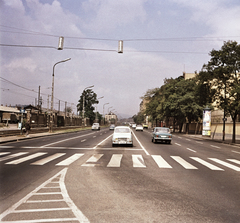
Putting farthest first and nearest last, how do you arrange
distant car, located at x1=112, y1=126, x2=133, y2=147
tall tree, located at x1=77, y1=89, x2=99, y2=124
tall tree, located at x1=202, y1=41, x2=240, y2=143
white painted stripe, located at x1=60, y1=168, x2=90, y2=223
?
tall tree, located at x1=77, y1=89, x2=99, y2=124 → tall tree, located at x1=202, y1=41, x2=240, y2=143 → distant car, located at x1=112, y1=126, x2=133, y2=147 → white painted stripe, located at x1=60, y1=168, x2=90, y2=223

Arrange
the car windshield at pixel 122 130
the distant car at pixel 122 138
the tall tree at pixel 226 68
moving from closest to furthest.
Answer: the distant car at pixel 122 138 → the car windshield at pixel 122 130 → the tall tree at pixel 226 68

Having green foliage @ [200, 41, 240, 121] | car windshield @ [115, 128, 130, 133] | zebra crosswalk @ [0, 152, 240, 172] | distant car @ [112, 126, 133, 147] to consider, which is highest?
green foliage @ [200, 41, 240, 121]

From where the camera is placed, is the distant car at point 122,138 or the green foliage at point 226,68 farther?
the green foliage at point 226,68

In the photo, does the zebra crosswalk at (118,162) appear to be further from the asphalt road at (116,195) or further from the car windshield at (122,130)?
the car windshield at (122,130)

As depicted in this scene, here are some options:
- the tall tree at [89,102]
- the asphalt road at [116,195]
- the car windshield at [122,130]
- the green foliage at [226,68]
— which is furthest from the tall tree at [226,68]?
the tall tree at [89,102]

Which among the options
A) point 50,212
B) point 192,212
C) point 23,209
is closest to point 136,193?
point 192,212

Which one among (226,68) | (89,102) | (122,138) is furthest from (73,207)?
(89,102)

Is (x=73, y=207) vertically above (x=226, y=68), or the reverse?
(x=226, y=68)

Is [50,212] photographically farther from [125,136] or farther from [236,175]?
[125,136]

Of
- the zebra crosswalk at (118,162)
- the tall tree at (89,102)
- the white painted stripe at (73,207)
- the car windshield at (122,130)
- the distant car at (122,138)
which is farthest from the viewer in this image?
the tall tree at (89,102)

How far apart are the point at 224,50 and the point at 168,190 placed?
26.7 m

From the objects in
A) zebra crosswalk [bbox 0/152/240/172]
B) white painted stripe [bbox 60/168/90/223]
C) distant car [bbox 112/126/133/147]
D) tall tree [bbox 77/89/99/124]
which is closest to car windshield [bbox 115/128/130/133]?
distant car [bbox 112/126/133/147]

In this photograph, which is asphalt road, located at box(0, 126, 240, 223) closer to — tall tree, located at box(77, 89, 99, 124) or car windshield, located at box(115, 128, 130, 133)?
car windshield, located at box(115, 128, 130, 133)

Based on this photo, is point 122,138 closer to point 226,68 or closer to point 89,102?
point 226,68
